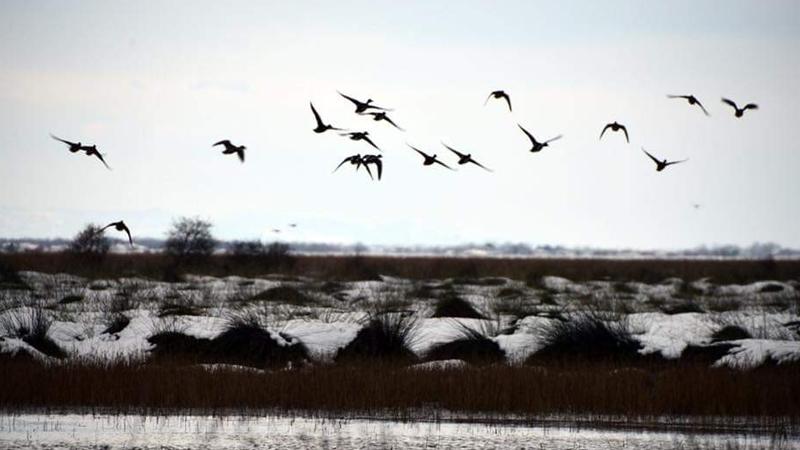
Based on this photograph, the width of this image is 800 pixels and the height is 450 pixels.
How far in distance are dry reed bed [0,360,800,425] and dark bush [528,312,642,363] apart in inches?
94.3

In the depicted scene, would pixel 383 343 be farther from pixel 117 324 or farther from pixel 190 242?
pixel 190 242

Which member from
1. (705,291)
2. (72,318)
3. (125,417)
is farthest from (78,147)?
(705,291)

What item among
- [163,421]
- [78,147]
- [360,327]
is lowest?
[163,421]

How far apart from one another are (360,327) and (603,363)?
4.11m

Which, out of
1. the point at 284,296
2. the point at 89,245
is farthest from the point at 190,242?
the point at 284,296

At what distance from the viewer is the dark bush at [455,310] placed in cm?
2327

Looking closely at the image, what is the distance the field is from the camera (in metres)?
14.8

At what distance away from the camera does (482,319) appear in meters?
22.4

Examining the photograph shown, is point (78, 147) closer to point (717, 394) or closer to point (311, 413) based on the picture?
point (311, 413)

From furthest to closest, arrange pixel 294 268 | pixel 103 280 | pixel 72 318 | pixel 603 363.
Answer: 1. pixel 294 268
2. pixel 103 280
3. pixel 72 318
4. pixel 603 363

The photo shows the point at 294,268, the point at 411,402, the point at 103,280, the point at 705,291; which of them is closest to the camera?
the point at 411,402

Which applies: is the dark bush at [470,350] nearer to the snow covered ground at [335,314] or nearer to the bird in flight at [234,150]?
the snow covered ground at [335,314]

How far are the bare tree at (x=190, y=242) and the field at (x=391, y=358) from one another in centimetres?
1770

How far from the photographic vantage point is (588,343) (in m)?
19.1
